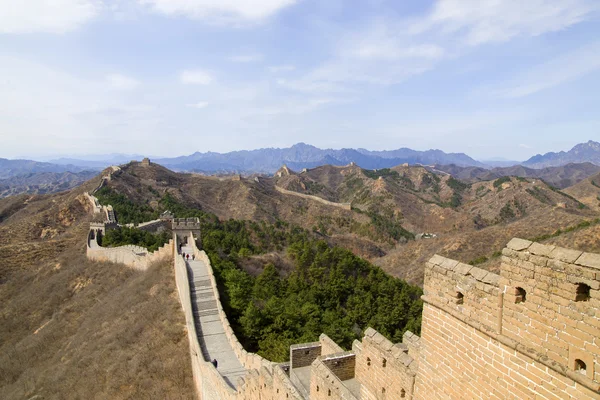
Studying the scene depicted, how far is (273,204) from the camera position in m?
86.2

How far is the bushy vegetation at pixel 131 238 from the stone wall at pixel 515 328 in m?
36.0

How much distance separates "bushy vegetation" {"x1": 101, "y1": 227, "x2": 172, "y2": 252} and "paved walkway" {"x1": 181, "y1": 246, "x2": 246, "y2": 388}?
13976 millimetres

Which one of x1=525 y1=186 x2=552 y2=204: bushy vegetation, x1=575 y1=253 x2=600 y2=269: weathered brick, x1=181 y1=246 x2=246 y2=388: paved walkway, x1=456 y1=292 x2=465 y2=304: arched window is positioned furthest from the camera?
x1=525 y1=186 x2=552 y2=204: bushy vegetation

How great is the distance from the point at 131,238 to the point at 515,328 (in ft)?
132

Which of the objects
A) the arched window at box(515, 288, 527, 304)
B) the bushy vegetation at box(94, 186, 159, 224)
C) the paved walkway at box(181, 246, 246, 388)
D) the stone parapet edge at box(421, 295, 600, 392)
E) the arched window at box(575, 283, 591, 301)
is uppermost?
the arched window at box(575, 283, 591, 301)

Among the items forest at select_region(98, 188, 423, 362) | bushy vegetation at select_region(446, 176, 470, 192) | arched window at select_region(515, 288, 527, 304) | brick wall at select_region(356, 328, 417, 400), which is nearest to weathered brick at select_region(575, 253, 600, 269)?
arched window at select_region(515, 288, 527, 304)

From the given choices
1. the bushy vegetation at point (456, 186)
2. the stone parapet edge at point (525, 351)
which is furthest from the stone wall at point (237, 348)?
the bushy vegetation at point (456, 186)

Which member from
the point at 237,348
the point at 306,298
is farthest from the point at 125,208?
the point at 237,348

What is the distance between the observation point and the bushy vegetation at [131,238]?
39.0 meters

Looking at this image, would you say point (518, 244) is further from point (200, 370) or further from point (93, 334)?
point (93, 334)

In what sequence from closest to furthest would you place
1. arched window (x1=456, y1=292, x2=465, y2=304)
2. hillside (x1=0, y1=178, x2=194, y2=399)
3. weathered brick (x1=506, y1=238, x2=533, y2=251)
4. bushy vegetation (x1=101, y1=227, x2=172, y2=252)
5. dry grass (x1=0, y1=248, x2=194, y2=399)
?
weathered brick (x1=506, y1=238, x2=533, y2=251) < arched window (x1=456, y1=292, x2=465, y2=304) < dry grass (x1=0, y1=248, x2=194, y2=399) < hillside (x1=0, y1=178, x2=194, y2=399) < bushy vegetation (x1=101, y1=227, x2=172, y2=252)

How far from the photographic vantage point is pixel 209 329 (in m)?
20.3

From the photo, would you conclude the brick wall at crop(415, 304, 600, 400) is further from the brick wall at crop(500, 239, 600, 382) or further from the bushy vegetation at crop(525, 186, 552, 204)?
the bushy vegetation at crop(525, 186, 552, 204)

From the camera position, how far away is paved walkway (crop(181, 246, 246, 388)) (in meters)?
17.0
